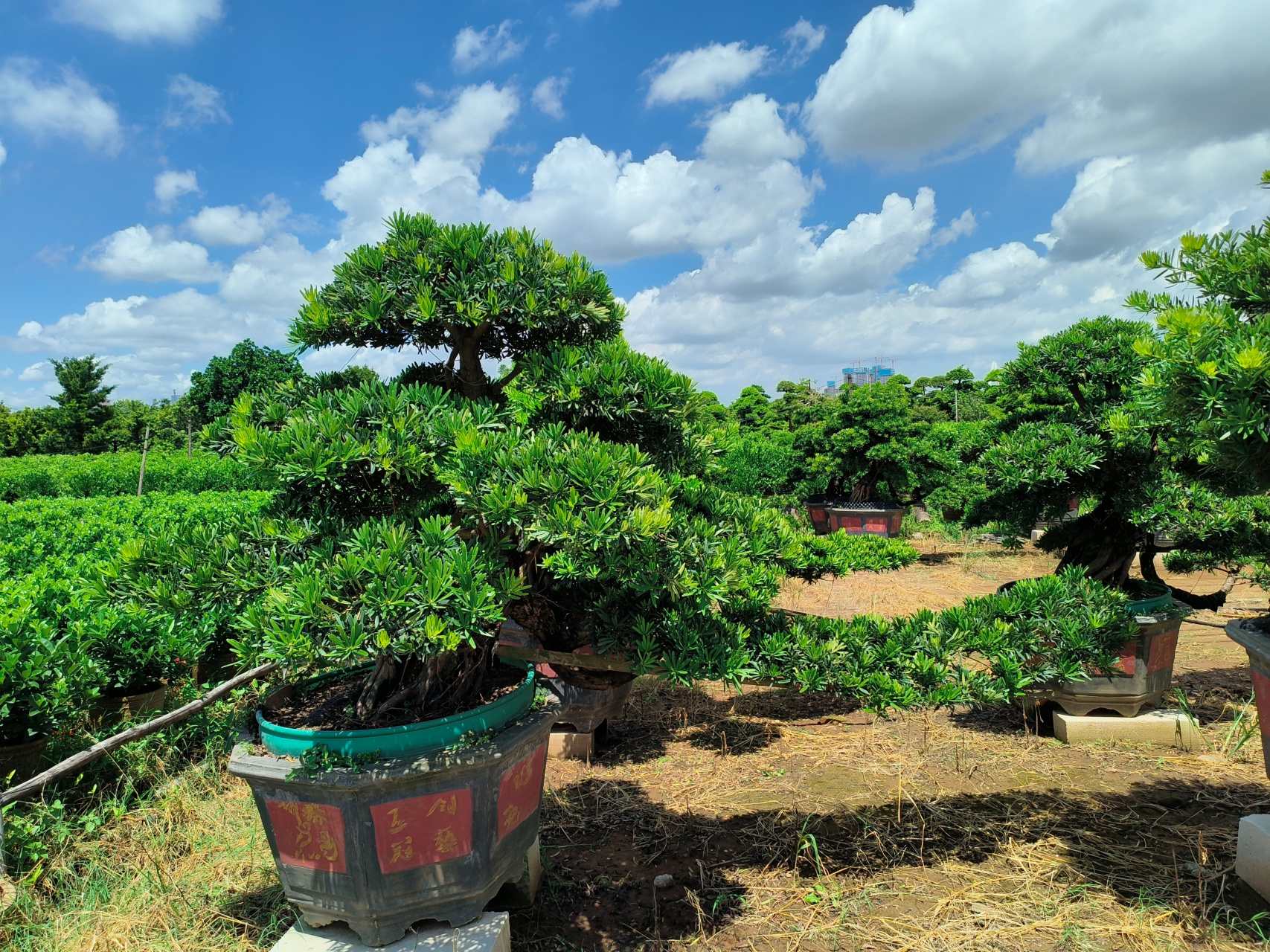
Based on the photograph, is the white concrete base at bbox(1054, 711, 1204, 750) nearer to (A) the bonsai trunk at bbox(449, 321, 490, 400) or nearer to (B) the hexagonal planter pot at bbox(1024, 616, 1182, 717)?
(B) the hexagonal planter pot at bbox(1024, 616, 1182, 717)

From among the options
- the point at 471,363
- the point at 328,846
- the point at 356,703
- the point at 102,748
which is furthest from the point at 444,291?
the point at 102,748

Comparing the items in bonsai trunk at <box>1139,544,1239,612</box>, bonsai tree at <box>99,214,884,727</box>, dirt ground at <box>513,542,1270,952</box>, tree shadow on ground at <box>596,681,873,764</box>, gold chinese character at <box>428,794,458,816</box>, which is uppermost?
bonsai tree at <box>99,214,884,727</box>

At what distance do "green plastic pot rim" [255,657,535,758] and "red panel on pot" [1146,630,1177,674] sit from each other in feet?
13.7

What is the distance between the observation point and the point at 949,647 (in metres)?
2.96

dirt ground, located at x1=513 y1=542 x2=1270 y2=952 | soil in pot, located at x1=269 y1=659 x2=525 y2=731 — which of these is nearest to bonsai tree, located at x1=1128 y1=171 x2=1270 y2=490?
dirt ground, located at x1=513 y1=542 x2=1270 y2=952

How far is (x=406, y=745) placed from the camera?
7.64 feet

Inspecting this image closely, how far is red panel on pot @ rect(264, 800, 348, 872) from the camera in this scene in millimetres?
2283

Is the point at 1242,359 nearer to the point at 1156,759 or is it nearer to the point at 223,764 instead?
the point at 1156,759

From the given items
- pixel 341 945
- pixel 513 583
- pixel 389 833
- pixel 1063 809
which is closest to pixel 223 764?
pixel 341 945

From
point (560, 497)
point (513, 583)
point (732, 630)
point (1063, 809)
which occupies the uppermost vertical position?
point (560, 497)

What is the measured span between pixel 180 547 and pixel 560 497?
122 cm

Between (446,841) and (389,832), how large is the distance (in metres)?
0.19

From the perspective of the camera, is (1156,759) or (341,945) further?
(1156,759)

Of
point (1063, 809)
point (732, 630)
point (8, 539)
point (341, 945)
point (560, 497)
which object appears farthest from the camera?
point (8, 539)
